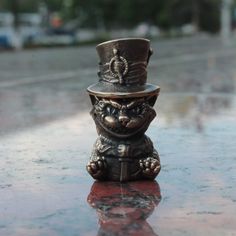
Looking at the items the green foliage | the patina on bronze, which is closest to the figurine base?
the patina on bronze

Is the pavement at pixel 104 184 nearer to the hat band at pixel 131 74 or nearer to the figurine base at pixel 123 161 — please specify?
the figurine base at pixel 123 161

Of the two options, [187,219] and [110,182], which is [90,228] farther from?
[110,182]

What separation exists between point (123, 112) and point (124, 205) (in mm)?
489

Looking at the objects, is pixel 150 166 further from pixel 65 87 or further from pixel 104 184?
pixel 65 87

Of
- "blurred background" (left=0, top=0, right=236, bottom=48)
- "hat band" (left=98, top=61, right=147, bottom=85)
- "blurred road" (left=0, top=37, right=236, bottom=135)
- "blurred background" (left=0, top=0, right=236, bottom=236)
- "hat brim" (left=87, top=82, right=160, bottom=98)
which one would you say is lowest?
"blurred background" (left=0, top=0, right=236, bottom=48)

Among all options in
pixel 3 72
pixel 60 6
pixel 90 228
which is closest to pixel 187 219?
pixel 90 228

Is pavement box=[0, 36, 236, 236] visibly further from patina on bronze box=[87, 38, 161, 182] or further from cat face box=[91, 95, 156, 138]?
cat face box=[91, 95, 156, 138]

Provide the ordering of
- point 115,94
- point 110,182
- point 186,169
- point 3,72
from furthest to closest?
point 3,72 < point 186,169 < point 110,182 < point 115,94

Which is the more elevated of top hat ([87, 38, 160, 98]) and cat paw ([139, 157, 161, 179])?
top hat ([87, 38, 160, 98])

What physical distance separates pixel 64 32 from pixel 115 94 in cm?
3699

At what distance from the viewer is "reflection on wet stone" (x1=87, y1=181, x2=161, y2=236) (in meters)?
2.59

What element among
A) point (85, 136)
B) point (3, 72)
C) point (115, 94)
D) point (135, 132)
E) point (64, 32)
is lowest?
point (64, 32)

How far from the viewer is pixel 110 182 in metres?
3.35

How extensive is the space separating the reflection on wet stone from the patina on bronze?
0.28 ft
